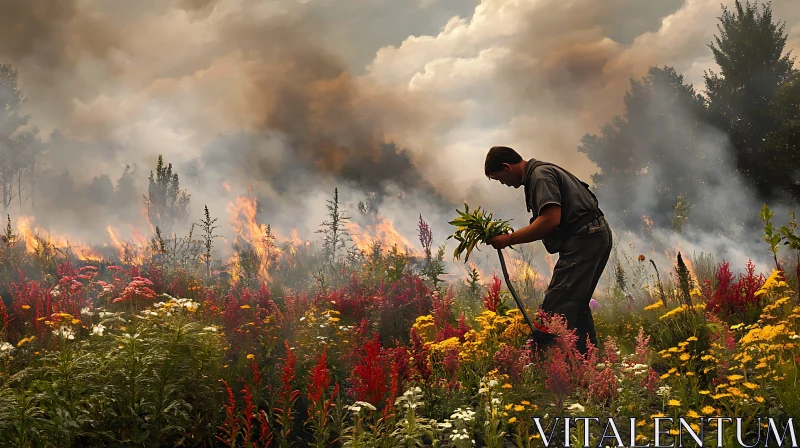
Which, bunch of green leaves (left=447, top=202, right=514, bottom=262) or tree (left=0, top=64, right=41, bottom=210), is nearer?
bunch of green leaves (left=447, top=202, right=514, bottom=262)

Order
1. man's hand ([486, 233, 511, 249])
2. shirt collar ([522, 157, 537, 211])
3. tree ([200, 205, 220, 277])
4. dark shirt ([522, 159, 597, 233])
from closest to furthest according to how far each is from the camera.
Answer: man's hand ([486, 233, 511, 249]), dark shirt ([522, 159, 597, 233]), shirt collar ([522, 157, 537, 211]), tree ([200, 205, 220, 277])

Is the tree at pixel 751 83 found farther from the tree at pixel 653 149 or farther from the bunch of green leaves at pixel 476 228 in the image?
the bunch of green leaves at pixel 476 228

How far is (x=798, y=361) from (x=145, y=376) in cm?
407

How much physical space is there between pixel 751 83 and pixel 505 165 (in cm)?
1696

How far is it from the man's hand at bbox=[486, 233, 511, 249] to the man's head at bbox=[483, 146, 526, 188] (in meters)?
0.60

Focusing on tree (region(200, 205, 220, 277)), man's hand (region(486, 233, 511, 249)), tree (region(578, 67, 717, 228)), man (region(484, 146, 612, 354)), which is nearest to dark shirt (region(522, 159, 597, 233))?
man (region(484, 146, 612, 354))

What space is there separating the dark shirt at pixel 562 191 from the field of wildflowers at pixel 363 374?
2.95 ft

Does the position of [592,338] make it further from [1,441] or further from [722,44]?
[722,44]

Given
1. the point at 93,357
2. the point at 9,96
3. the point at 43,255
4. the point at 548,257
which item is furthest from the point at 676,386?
the point at 9,96

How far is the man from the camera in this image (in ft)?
14.8

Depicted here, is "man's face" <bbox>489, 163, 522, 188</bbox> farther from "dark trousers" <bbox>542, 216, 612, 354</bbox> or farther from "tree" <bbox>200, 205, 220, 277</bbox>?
"tree" <bbox>200, 205, 220, 277</bbox>

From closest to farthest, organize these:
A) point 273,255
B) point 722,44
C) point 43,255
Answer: point 43,255, point 273,255, point 722,44

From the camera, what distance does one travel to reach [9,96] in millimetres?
18703

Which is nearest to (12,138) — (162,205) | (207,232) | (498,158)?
(162,205)
